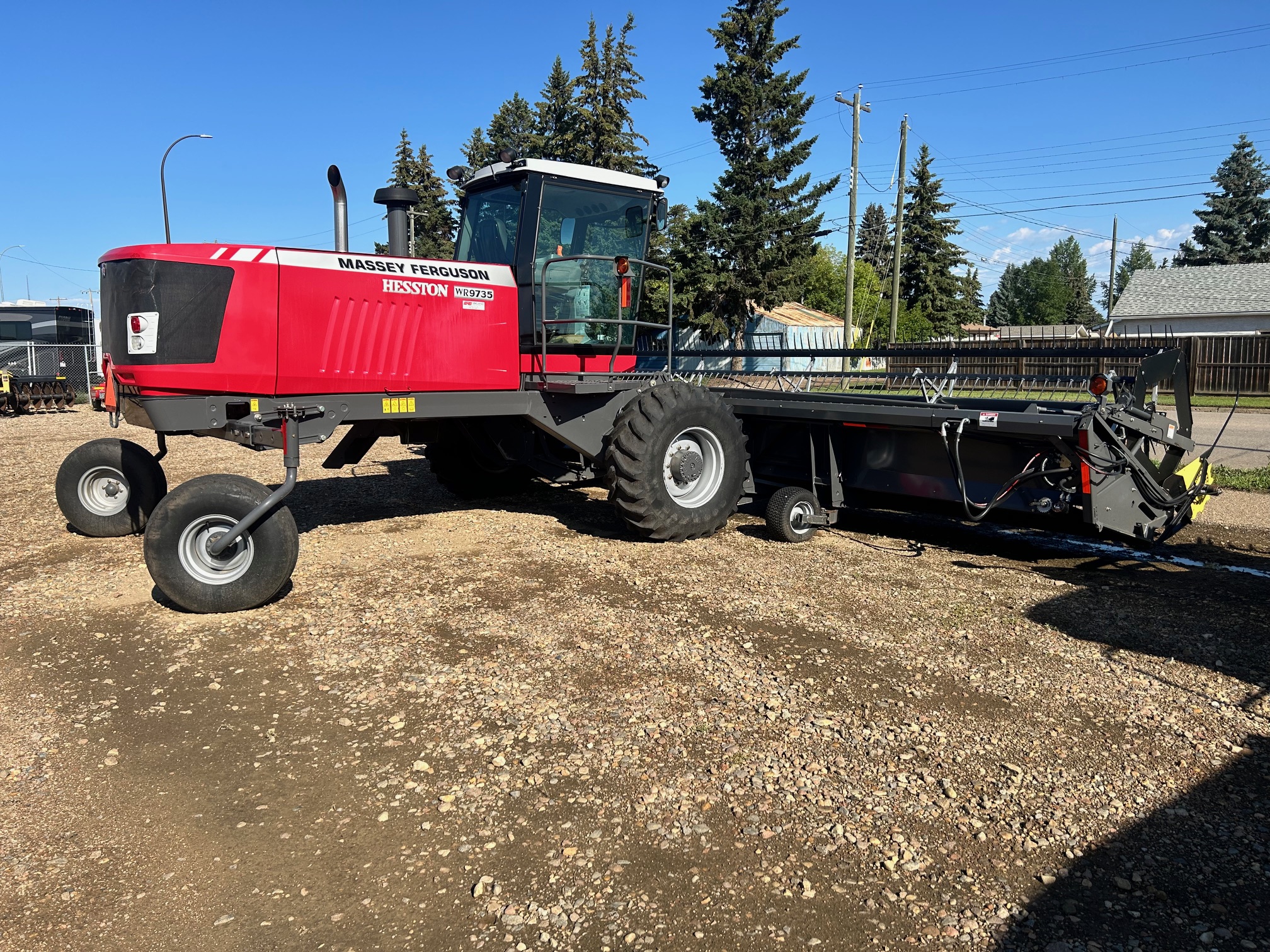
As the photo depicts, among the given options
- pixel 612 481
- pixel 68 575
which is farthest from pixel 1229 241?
pixel 68 575

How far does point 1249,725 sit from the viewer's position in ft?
12.6

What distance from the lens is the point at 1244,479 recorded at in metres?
10.1

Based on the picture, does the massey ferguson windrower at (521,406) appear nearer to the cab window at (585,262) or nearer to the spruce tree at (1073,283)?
the cab window at (585,262)

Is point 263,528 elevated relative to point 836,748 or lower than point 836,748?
elevated

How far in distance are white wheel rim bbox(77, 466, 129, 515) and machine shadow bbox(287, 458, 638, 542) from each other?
4.58ft

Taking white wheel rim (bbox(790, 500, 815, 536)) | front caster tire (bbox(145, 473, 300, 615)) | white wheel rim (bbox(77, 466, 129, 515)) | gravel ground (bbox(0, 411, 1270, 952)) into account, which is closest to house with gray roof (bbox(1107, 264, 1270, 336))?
white wheel rim (bbox(790, 500, 815, 536))

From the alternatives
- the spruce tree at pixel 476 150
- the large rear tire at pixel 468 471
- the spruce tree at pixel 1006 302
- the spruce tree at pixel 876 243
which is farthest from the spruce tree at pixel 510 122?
the spruce tree at pixel 1006 302

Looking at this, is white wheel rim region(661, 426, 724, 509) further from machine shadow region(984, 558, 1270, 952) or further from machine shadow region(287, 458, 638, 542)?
machine shadow region(984, 558, 1270, 952)

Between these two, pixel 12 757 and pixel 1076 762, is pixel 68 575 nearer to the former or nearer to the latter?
pixel 12 757

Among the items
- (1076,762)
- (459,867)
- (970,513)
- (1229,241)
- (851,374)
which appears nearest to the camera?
(459,867)

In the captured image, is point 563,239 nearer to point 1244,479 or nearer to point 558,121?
point 1244,479

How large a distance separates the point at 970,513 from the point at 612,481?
268 cm

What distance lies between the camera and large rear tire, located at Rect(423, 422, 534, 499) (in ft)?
28.0

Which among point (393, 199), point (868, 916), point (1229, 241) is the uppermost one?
point (1229, 241)
